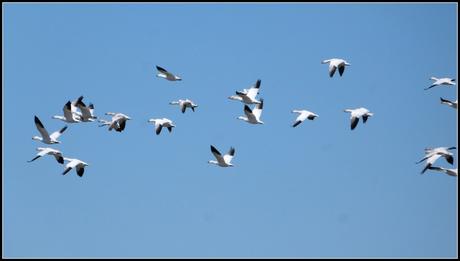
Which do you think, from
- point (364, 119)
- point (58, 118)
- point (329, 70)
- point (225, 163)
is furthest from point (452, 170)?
point (58, 118)

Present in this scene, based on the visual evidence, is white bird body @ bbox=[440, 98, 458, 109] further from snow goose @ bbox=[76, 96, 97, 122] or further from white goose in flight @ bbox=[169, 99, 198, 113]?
snow goose @ bbox=[76, 96, 97, 122]

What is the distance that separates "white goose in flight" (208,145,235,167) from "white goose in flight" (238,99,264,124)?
1.19 meters

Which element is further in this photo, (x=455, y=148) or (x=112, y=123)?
(x=112, y=123)

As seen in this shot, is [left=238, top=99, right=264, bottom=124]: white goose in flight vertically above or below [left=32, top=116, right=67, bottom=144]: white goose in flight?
above

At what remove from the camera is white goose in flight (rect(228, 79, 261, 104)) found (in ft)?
122

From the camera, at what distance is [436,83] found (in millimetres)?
35625

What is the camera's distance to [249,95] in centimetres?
3869

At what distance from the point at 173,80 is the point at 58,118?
4233mm

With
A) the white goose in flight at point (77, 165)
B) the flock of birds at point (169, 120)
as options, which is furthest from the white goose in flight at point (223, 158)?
the white goose in flight at point (77, 165)

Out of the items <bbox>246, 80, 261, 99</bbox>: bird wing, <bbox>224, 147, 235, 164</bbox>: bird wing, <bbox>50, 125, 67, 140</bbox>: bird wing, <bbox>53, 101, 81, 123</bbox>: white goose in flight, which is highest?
<bbox>246, 80, 261, 99</bbox>: bird wing

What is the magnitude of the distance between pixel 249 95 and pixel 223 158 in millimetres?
2779

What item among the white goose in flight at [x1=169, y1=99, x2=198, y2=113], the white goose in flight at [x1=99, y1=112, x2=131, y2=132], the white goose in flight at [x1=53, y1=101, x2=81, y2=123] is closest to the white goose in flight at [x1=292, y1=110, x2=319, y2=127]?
the white goose in flight at [x1=169, y1=99, x2=198, y2=113]

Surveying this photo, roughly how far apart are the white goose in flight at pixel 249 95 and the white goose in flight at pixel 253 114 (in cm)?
27

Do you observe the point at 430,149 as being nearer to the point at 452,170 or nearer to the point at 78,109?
the point at 452,170
